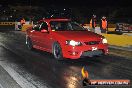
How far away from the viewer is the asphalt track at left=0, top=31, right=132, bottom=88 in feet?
25.7

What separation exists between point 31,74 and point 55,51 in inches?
113

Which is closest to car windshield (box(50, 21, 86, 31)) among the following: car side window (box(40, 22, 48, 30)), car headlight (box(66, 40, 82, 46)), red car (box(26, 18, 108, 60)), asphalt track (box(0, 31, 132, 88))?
red car (box(26, 18, 108, 60))

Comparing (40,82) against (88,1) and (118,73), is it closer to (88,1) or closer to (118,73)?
(118,73)

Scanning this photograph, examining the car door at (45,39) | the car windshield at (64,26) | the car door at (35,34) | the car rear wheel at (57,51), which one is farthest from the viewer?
the car door at (35,34)

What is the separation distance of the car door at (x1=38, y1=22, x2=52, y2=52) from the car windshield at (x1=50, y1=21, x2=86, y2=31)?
35cm

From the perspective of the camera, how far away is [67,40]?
35.6ft

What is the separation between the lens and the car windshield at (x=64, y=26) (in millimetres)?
12281

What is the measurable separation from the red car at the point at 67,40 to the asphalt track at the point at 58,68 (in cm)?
36

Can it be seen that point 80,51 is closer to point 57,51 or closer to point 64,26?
point 57,51

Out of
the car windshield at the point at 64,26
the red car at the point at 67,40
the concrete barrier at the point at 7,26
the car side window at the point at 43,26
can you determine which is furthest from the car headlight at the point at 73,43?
the concrete barrier at the point at 7,26

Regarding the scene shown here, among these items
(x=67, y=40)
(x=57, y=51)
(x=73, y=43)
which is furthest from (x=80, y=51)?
(x=57, y=51)

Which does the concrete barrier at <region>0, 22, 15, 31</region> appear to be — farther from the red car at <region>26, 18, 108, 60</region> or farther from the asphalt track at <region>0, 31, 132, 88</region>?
the red car at <region>26, 18, 108, 60</region>

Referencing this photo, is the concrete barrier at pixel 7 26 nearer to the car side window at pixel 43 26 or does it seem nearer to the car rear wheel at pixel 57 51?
the car side window at pixel 43 26

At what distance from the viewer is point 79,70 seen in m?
9.38
